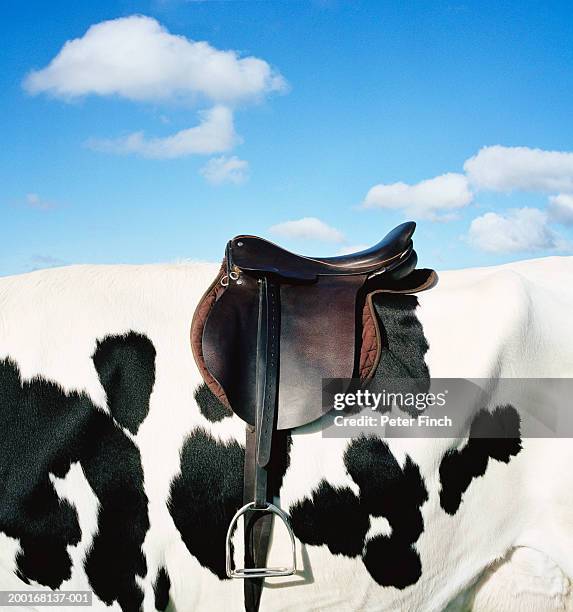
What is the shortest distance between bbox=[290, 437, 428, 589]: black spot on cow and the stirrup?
7 cm

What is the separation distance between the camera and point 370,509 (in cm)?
202

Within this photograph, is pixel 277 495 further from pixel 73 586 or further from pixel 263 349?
pixel 73 586

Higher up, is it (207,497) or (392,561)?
(207,497)

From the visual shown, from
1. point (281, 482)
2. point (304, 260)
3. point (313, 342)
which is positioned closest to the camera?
point (281, 482)

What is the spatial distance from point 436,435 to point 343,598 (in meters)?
0.65

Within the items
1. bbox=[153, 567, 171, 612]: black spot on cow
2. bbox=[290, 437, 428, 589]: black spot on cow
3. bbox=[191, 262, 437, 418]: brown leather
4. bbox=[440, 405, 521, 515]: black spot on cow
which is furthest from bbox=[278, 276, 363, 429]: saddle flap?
bbox=[153, 567, 171, 612]: black spot on cow

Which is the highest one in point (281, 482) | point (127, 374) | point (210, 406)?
point (127, 374)

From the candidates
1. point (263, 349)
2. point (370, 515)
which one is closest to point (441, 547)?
point (370, 515)

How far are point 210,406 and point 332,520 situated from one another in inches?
22.2

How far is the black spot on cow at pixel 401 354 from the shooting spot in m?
2.07

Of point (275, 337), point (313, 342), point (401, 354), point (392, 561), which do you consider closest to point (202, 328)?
point (275, 337)

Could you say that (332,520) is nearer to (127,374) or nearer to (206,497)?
(206,497)

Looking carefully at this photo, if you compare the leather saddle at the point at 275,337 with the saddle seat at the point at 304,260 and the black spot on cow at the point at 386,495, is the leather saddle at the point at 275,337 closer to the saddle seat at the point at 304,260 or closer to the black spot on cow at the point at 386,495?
the saddle seat at the point at 304,260

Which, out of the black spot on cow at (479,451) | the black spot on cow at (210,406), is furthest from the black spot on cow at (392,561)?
the black spot on cow at (210,406)
